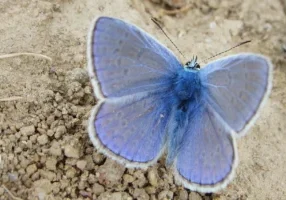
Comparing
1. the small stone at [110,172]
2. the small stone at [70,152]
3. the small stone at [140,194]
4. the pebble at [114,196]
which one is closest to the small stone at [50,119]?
the small stone at [70,152]

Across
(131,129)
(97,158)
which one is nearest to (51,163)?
(97,158)

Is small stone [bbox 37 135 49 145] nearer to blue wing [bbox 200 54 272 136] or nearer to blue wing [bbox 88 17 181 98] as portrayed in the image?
blue wing [bbox 88 17 181 98]

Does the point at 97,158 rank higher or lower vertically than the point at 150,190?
higher

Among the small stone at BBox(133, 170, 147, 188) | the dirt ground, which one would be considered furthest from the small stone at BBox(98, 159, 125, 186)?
the small stone at BBox(133, 170, 147, 188)

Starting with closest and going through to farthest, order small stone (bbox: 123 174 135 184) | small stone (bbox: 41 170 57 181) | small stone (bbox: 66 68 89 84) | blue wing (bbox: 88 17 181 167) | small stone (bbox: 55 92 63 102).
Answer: blue wing (bbox: 88 17 181 167) → small stone (bbox: 41 170 57 181) → small stone (bbox: 123 174 135 184) → small stone (bbox: 55 92 63 102) → small stone (bbox: 66 68 89 84)

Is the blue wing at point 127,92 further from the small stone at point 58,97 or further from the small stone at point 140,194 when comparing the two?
the small stone at point 58,97

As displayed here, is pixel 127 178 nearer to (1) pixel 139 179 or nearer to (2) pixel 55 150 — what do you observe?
(1) pixel 139 179
